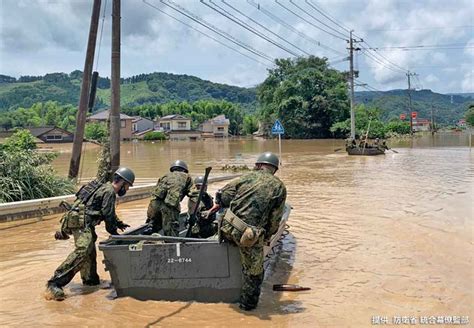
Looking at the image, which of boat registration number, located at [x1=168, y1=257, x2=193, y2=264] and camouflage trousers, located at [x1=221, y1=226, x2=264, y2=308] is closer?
camouflage trousers, located at [x1=221, y1=226, x2=264, y2=308]

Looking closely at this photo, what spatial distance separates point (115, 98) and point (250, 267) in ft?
31.7

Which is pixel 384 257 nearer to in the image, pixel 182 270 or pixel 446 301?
pixel 446 301

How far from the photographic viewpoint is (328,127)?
7650 centimetres

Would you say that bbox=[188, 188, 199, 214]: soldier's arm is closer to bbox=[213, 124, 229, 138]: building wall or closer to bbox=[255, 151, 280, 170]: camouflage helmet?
bbox=[255, 151, 280, 170]: camouflage helmet

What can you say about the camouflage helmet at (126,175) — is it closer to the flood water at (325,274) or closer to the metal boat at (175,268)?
the metal boat at (175,268)

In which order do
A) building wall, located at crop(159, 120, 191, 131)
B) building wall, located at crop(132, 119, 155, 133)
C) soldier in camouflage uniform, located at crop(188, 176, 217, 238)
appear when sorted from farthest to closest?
1. building wall, located at crop(132, 119, 155, 133)
2. building wall, located at crop(159, 120, 191, 131)
3. soldier in camouflage uniform, located at crop(188, 176, 217, 238)

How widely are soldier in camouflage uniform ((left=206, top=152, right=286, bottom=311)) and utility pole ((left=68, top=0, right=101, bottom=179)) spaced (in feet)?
33.0

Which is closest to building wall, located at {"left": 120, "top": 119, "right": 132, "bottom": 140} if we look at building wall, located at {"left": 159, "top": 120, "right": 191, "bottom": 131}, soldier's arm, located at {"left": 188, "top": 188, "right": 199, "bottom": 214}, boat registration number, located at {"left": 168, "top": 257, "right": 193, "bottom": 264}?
building wall, located at {"left": 159, "top": 120, "right": 191, "bottom": 131}

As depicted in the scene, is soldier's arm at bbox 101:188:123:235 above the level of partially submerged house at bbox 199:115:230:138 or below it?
below

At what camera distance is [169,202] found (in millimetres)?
7078

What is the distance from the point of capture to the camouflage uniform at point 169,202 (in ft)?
23.4

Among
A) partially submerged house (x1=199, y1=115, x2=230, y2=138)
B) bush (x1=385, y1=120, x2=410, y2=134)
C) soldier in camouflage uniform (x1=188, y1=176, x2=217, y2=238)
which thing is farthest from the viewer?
partially submerged house (x1=199, y1=115, x2=230, y2=138)

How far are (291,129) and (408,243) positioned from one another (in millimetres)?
67567

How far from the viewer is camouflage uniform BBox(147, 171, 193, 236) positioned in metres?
7.12
